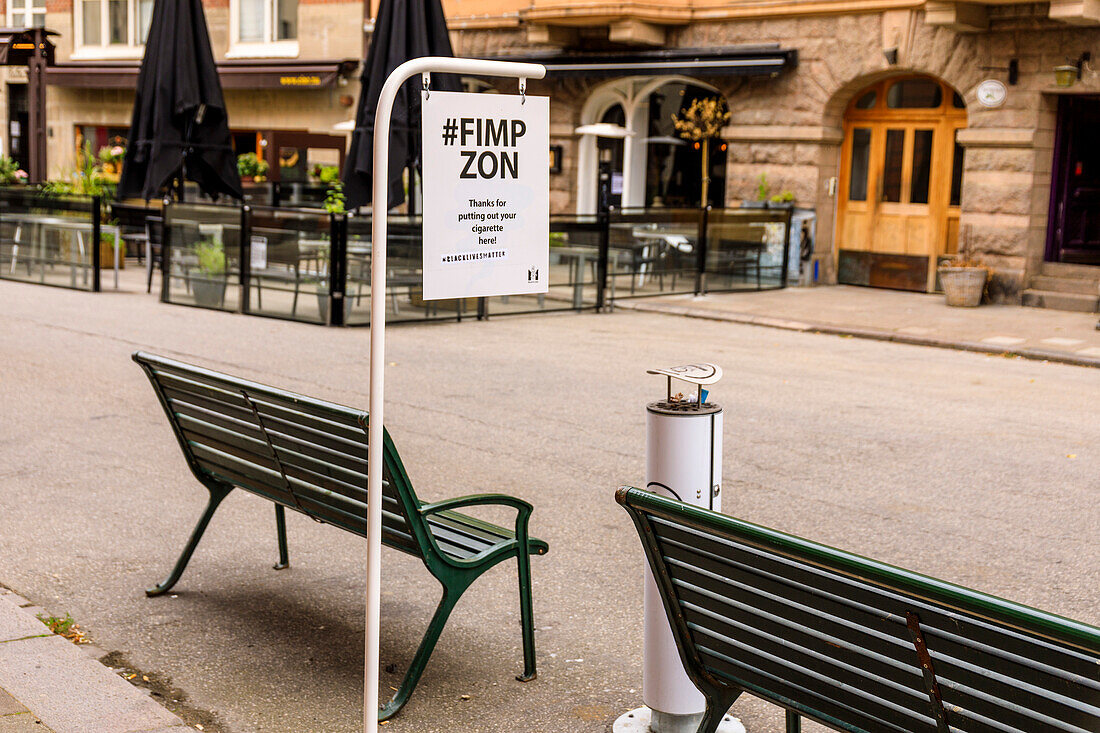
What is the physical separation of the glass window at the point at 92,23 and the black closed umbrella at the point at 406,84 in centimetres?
2049

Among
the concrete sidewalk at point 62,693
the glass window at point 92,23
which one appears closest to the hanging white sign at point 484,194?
the concrete sidewalk at point 62,693

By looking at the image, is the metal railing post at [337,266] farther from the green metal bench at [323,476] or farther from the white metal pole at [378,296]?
the white metal pole at [378,296]

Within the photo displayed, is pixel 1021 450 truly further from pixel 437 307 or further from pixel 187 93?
pixel 187 93

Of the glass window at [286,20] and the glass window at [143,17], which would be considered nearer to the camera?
the glass window at [286,20]

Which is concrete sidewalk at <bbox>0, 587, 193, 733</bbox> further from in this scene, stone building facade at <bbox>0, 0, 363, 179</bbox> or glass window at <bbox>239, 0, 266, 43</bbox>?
glass window at <bbox>239, 0, 266, 43</bbox>

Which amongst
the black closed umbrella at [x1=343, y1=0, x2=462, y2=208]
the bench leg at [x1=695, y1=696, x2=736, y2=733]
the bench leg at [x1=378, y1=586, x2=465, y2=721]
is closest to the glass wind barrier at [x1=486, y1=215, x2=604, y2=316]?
the black closed umbrella at [x1=343, y1=0, x2=462, y2=208]

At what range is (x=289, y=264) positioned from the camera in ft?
46.6

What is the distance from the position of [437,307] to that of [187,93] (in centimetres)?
427

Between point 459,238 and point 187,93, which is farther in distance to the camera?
point 187,93

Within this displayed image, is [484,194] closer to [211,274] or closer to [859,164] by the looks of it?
[211,274]

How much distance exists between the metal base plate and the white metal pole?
3.19 feet

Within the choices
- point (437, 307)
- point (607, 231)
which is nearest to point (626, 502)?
point (437, 307)

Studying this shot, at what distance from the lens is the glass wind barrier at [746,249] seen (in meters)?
17.8

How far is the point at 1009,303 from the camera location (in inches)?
689
